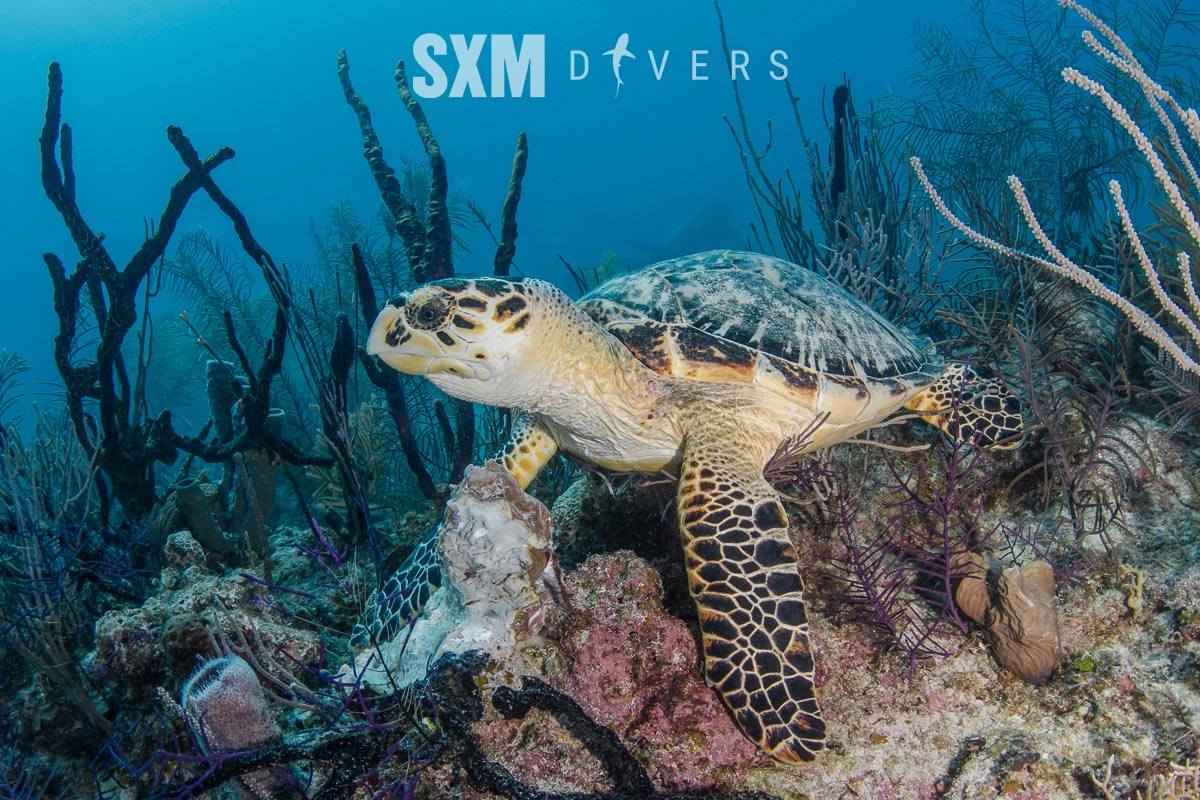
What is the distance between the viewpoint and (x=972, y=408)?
2.97 meters

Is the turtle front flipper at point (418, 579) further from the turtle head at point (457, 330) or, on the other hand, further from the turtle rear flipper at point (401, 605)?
the turtle head at point (457, 330)

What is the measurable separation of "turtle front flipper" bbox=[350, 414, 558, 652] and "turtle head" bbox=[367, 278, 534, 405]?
596 mm

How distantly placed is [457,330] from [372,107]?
117 metres

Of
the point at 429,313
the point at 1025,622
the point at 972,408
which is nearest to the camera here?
the point at 1025,622

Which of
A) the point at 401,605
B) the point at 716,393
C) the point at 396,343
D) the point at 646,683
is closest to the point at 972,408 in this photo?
the point at 716,393

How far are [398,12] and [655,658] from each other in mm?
130246

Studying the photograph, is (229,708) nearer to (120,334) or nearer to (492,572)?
(492,572)

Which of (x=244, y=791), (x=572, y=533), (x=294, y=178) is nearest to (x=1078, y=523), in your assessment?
(x=572, y=533)

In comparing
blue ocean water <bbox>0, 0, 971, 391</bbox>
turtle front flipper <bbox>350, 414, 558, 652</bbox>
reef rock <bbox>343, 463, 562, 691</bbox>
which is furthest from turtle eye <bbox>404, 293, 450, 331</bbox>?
blue ocean water <bbox>0, 0, 971, 391</bbox>

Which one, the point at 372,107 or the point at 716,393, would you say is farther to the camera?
the point at 372,107

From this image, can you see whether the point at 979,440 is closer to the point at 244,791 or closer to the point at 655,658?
the point at 655,658

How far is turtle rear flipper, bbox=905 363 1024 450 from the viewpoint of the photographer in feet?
9.27

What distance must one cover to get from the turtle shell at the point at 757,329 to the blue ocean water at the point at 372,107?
63.7m

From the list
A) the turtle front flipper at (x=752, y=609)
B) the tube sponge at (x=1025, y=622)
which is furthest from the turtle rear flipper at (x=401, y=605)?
the tube sponge at (x=1025, y=622)
